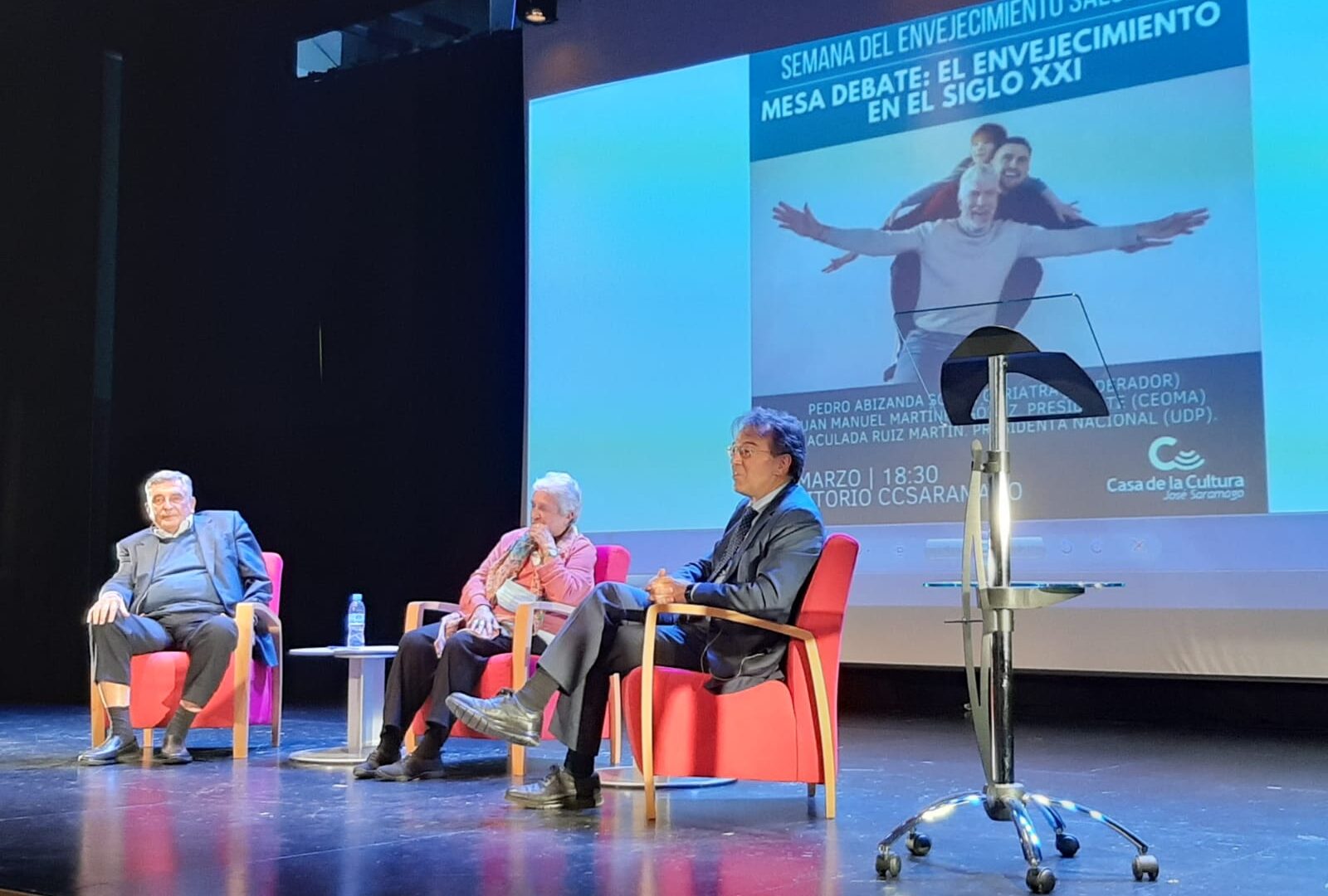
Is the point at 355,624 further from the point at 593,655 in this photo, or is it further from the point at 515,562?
the point at 593,655

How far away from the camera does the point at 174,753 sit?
4.21 m

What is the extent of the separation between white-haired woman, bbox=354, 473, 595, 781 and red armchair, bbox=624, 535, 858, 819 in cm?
82

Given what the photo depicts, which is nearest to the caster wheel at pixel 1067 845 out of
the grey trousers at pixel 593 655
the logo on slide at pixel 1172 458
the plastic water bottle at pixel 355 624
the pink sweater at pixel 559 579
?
the grey trousers at pixel 593 655

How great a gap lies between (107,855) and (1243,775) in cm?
289

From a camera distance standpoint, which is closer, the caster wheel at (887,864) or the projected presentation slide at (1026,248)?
the caster wheel at (887,864)

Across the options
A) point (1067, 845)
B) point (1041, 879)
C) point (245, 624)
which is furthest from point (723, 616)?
point (245, 624)

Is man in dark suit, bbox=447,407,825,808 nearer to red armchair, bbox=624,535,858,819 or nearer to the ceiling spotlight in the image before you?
red armchair, bbox=624,535,858,819

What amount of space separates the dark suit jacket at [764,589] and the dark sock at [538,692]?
374 millimetres

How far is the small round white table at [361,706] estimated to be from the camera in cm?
423

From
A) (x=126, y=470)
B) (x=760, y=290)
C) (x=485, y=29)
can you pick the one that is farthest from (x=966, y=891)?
(x=126, y=470)

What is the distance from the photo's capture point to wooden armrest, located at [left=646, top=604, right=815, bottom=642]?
3.04 m

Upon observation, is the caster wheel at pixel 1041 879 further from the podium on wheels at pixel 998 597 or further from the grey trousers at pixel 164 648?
the grey trousers at pixel 164 648

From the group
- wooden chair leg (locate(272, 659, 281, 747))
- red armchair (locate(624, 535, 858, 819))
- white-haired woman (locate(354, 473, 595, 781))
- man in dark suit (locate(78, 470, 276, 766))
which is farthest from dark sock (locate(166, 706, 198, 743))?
red armchair (locate(624, 535, 858, 819))

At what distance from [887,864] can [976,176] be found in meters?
3.33
